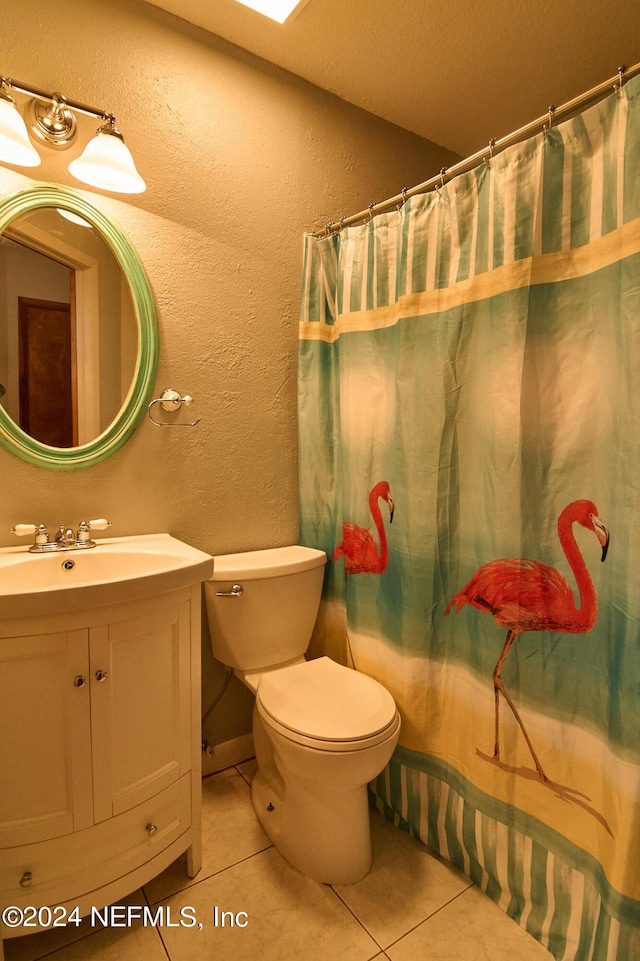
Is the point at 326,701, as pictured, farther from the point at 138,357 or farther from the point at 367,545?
the point at 138,357

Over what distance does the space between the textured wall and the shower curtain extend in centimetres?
35

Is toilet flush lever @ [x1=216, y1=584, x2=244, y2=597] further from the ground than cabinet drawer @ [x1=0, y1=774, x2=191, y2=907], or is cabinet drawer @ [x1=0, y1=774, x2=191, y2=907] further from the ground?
toilet flush lever @ [x1=216, y1=584, x2=244, y2=597]

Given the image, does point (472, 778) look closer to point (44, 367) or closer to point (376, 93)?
point (44, 367)

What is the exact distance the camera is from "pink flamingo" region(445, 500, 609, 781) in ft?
3.50

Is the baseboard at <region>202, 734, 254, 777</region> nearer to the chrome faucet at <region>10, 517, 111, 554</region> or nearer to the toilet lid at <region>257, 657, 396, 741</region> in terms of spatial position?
the toilet lid at <region>257, 657, 396, 741</region>

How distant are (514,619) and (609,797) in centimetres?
39

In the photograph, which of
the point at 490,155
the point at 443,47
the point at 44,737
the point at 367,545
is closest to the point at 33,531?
the point at 44,737

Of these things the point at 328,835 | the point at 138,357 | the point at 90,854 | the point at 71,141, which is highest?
the point at 71,141

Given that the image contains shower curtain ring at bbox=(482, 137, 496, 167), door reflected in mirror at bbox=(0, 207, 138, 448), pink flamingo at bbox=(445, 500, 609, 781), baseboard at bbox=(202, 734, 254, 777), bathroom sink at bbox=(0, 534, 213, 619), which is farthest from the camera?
baseboard at bbox=(202, 734, 254, 777)

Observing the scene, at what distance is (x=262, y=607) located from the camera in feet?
5.06

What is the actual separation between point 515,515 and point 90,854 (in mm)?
1250

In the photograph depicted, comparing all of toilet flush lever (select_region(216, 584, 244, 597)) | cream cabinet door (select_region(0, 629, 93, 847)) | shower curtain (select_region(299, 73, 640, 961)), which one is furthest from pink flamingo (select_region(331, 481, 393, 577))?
cream cabinet door (select_region(0, 629, 93, 847))

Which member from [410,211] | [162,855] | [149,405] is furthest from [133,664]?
[410,211]

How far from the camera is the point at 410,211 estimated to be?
55.2 inches
